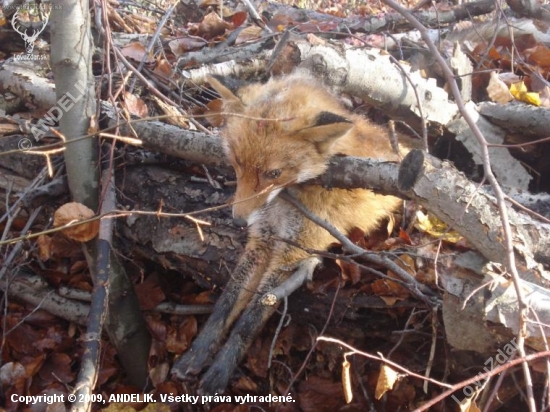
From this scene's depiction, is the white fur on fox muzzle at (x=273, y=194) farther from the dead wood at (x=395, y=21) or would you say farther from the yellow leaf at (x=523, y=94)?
the dead wood at (x=395, y=21)

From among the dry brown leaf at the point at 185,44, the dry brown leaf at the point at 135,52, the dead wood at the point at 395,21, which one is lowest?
the dry brown leaf at the point at 185,44

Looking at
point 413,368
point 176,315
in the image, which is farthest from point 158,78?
point 413,368

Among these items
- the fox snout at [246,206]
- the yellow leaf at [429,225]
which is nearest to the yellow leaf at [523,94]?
the yellow leaf at [429,225]

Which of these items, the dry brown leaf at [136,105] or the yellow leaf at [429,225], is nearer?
the yellow leaf at [429,225]

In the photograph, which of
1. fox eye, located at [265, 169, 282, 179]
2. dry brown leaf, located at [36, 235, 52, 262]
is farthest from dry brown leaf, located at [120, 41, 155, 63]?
fox eye, located at [265, 169, 282, 179]

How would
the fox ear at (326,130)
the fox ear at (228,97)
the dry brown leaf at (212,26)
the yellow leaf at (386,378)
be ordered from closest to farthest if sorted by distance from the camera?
the yellow leaf at (386,378) < the fox ear at (326,130) < the fox ear at (228,97) < the dry brown leaf at (212,26)

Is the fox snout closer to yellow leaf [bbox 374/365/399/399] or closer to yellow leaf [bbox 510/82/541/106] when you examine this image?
yellow leaf [bbox 374/365/399/399]

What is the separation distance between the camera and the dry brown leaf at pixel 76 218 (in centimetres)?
311

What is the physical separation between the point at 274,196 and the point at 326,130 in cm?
57

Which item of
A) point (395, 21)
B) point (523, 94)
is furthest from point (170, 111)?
point (523, 94)

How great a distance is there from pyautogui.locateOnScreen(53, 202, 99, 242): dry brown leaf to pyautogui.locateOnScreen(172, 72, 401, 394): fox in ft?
3.26

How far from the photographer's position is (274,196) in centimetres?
318

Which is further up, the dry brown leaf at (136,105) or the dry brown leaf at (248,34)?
the dry brown leaf at (248,34)

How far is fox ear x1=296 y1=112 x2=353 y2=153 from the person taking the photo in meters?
2.87
